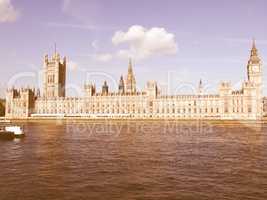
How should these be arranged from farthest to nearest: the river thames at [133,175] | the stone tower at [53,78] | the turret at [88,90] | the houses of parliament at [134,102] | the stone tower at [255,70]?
the stone tower at [53,78] → the turret at [88,90] → the stone tower at [255,70] → the houses of parliament at [134,102] → the river thames at [133,175]

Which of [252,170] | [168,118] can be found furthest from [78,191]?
[168,118]

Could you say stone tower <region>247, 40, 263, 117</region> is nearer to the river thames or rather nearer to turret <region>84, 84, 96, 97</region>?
turret <region>84, 84, 96, 97</region>

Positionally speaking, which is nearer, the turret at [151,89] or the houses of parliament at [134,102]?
the houses of parliament at [134,102]

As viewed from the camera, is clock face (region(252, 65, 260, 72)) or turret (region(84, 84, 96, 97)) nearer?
clock face (region(252, 65, 260, 72))

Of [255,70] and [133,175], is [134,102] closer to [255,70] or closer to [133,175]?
[255,70]

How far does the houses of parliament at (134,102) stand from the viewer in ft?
429

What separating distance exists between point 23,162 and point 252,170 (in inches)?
719

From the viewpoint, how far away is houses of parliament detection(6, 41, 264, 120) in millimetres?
130750

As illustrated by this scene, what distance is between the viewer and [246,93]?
13112 cm

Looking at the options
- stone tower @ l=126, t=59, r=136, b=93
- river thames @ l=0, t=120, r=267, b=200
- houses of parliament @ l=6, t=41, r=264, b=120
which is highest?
stone tower @ l=126, t=59, r=136, b=93

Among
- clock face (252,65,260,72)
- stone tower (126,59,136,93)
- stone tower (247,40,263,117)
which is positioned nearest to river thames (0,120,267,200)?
stone tower (247,40,263,117)

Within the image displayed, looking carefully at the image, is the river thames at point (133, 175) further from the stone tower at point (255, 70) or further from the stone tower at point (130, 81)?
the stone tower at point (130, 81)

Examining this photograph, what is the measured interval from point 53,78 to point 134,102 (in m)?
48.8

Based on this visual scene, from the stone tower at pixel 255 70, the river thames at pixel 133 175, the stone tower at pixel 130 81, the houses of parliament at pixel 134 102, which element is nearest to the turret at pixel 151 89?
the houses of parliament at pixel 134 102
